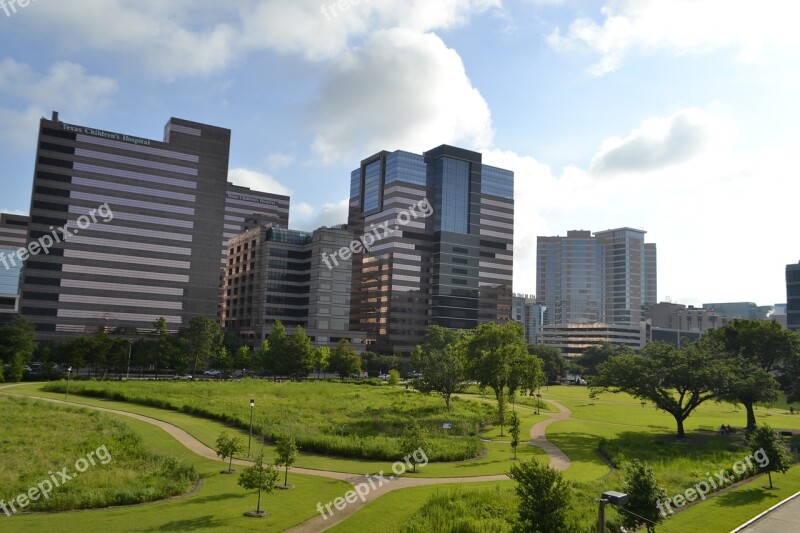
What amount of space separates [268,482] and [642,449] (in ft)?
132

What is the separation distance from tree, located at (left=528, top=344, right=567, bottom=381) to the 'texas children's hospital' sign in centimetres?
12805

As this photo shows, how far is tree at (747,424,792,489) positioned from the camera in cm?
4425

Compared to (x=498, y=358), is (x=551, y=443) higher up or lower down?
lower down

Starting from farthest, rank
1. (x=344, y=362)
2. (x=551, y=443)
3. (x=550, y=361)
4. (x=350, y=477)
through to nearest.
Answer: (x=550, y=361)
(x=344, y=362)
(x=551, y=443)
(x=350, y=477)

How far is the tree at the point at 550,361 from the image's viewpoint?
562 ft

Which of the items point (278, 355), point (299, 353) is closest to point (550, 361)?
point (299, 353)

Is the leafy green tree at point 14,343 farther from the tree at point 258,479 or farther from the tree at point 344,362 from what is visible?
the tree at point 258,479

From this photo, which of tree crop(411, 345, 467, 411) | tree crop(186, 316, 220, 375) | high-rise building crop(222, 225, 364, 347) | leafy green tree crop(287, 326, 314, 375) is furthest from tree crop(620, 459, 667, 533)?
high-rise building crop(222, 225, 364, 347)

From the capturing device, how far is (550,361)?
171625 millimetres

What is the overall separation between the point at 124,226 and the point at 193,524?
139 meters

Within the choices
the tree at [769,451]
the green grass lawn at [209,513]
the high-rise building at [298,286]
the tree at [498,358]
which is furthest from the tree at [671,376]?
the high-rise building at [298,286]

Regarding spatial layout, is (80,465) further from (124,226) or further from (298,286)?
(298,286)

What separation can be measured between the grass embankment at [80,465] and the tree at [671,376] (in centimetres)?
5079

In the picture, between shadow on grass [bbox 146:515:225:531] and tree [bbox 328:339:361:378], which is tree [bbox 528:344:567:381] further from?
shadow on grass [bbox 146:515:225:531]
